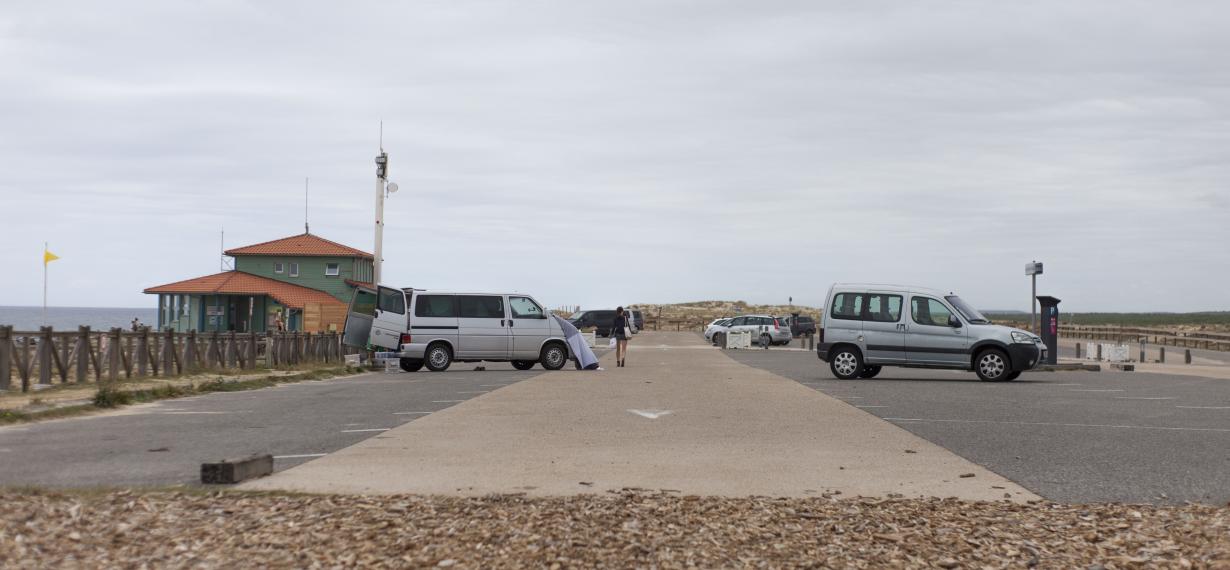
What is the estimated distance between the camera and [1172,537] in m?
6.39

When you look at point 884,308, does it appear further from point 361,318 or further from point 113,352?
point 113,352

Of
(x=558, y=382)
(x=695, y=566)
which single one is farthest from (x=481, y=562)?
(x=558, y=382)

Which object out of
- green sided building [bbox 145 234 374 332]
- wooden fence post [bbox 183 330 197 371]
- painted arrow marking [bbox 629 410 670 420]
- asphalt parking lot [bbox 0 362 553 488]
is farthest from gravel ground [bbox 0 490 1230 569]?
green sided building [bbox 145 234 374 332]

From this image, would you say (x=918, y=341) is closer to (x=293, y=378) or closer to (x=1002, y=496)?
(x=293, y=378)

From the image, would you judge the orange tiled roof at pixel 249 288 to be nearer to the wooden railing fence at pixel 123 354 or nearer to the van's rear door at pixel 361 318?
the wooden railing fence at pixel 123 354

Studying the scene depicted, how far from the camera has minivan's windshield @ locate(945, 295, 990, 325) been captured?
74.6 ft

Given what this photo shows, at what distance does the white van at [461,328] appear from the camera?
86.7ft

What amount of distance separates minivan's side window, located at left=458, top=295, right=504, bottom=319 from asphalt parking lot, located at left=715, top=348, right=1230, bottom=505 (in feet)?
24.6

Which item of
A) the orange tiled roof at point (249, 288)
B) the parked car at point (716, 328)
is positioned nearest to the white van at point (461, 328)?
the parked car at point (716, 328)

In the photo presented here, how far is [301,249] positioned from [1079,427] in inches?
1931

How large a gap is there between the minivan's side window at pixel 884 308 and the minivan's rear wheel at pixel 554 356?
7595 millimetres

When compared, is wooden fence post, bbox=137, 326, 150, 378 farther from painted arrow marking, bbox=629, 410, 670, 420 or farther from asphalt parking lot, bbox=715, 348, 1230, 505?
asphalt parking lot, bbox=715, 348, 1230, 505

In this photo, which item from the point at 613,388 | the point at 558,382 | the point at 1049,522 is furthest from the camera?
the point at 558,382

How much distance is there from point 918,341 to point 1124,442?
11.7 m
